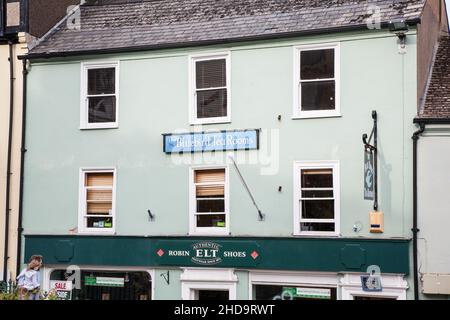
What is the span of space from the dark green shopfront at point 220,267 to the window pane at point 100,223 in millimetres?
361

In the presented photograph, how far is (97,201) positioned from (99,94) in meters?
2.63

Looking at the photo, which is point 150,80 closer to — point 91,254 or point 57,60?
point 57,60

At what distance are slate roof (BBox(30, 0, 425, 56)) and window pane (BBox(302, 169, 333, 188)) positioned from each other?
3.05m

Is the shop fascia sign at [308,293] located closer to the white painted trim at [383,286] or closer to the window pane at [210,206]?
the white painted trim at [383,286]

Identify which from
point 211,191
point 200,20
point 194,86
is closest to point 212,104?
point 194,86

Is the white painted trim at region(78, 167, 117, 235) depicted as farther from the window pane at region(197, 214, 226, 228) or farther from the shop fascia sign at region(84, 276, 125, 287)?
the window pane at region(197, 214, 226, 228)

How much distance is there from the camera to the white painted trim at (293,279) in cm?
1446

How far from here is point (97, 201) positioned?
653 inches

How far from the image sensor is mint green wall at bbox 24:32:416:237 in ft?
47.0

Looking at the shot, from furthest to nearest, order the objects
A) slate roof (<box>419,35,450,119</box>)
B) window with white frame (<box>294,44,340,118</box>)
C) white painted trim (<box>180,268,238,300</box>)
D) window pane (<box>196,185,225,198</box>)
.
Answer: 1. window pane (<box>196,185,225,198</box>)
2. white painted trim (<box>180,268,238,300</box>)
3. window with white frame (<box>294,44,340,118</box>)
4. slate roof (<box>419,35,450,119</box>)

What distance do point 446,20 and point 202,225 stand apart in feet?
33.1

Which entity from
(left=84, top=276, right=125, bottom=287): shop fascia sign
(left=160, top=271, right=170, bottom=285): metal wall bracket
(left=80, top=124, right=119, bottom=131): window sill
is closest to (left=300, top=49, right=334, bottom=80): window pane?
(left=80, top=124, right=119, bottom=131): window sill

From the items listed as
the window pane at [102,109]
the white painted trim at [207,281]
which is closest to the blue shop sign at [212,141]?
the window pane at [102,109]

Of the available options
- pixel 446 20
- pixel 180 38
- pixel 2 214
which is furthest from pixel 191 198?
pixel 446 20
